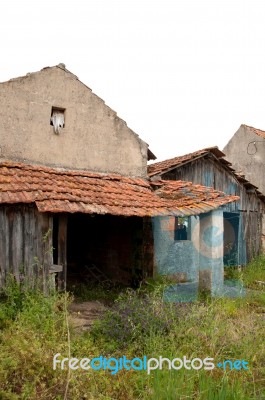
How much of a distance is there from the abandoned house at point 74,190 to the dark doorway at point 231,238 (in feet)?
11.7

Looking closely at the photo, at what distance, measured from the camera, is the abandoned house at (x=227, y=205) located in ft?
36.8

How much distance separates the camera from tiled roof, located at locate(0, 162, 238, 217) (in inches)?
269

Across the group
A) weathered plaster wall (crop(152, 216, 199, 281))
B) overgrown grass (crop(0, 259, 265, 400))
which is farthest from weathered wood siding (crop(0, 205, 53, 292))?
weathered plaster wall (crop(152, 216, 199, 281))

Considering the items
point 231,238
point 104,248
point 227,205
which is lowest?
point 104,248

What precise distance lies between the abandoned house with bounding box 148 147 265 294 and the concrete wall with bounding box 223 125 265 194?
182cm

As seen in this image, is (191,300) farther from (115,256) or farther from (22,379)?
(22,379)

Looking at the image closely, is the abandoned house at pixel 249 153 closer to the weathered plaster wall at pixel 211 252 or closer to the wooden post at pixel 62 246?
the weathered plaster wall at pixel 211 252

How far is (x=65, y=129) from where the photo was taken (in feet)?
29.9

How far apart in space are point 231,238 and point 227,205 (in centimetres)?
253

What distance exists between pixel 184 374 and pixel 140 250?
556 cm

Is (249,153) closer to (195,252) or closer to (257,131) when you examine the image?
(257,131)

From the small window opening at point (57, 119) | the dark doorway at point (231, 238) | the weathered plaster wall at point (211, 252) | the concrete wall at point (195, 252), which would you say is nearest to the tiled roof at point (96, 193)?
the weathered plaster wall at point (211, 252)

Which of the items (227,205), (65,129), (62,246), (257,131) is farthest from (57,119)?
(257,131)

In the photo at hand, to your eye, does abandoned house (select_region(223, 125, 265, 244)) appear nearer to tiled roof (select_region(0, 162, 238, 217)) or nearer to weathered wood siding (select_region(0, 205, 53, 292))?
tiled roof (select_region(0, 162, 238, 217))
